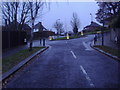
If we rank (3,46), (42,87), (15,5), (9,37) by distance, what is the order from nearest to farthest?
(42,87) < (3,46) < (9,37) < (15,5)

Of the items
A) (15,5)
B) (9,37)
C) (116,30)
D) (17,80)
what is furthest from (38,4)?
(17,80)

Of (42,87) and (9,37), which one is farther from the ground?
(9,37)

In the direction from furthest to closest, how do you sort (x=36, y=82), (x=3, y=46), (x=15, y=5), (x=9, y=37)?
(x=15, y=5)
(x=9, y=37)
(x=3, y=46)
(x=36, y=82)

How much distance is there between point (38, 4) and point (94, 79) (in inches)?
551

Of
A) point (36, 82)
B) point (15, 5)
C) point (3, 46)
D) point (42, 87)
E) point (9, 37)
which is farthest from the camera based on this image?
point (15, 5)

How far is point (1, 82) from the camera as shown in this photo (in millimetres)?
6867

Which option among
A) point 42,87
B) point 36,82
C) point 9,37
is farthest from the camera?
point 9,37

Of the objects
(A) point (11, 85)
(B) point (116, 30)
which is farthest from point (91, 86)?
(B) point (116, 30)

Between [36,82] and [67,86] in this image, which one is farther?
[36,82]

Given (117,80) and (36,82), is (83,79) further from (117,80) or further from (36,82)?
(36,82)

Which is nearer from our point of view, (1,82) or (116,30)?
(1,82)

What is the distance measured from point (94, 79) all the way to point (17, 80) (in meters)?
3.05

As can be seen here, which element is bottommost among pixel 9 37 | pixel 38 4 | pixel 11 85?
pixel 11 85

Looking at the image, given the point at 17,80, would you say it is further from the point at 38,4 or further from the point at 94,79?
the point at 38,4
